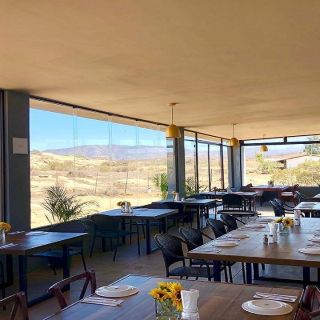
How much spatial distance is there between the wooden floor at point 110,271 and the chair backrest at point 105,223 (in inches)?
16.1

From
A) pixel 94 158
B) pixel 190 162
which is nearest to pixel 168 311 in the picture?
pixel 94 158

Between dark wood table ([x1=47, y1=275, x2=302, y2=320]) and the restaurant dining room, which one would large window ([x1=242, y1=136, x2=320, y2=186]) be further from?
dark wood table ([x1=47, y1=275, x2=302, y2=320])

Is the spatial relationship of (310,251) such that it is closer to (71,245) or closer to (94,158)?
(71,245)

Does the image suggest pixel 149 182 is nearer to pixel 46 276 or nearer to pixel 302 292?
pixel 46 276

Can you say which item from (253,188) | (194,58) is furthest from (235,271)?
(253,188)

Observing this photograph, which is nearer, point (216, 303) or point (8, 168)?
point (216, 303)

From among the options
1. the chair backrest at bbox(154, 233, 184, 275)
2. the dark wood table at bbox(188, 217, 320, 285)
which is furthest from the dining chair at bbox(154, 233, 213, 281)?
the dark wood table at bbox(188, 217, 320, 285)

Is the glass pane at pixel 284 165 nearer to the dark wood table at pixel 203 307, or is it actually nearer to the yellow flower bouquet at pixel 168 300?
the dark wood table at pixel 203 307

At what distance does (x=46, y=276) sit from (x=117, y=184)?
117 inches

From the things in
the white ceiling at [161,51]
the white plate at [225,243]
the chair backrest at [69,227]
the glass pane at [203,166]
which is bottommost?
the chair backrest at [69,227]

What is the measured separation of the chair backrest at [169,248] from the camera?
388 cm

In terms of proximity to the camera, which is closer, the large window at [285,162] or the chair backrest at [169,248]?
the chair backrest at [169,248]

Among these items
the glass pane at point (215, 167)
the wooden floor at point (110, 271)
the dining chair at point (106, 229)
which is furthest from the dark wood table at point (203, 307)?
the glass pane at point (215, 167)

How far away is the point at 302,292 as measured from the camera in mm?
2264
